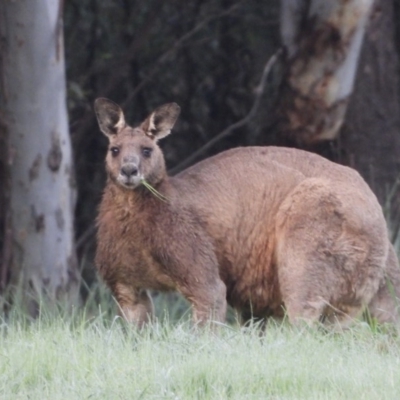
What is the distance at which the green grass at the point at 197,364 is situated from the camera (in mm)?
5480

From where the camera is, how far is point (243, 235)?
781 centimetres

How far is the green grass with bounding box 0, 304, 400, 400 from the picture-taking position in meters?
5.48

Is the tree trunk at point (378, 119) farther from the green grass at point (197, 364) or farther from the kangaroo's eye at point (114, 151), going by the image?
the green grass at point (197, 364)

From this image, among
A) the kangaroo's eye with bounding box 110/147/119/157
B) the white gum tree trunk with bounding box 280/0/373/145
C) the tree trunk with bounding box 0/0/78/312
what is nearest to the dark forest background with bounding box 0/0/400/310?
the white gum tree trunk with bounding box 280/0/373/145

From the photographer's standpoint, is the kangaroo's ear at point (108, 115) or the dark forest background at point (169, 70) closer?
the kangaroo's ear at point (108, 115)

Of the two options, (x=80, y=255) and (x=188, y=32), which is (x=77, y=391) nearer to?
(x=80, y=255)

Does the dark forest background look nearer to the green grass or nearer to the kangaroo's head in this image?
the kangaroo's head

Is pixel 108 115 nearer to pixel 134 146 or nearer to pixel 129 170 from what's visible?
pixel 134 146

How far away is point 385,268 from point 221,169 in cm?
128

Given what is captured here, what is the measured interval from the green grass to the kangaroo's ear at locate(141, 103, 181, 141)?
150 cm

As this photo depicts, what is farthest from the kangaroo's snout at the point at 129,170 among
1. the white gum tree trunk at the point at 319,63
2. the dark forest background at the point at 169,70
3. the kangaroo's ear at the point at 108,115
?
the dark forest background at the point at 169,70

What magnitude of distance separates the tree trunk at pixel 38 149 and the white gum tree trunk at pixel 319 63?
6.36 ft

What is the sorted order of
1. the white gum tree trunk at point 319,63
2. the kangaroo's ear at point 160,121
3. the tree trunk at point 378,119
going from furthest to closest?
the tree trunk at point 378,119 → the white gum tree trunk at point 319,63 → the kangaroo's ear at point 160,121

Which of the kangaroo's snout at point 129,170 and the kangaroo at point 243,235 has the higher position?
the kangaroo's snout at point 129,170
